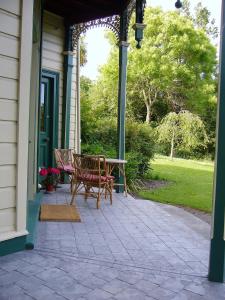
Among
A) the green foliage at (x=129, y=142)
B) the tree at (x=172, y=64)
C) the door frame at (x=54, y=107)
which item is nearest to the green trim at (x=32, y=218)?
the door frame at (x=54, y=107)

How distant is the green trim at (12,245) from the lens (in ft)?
9.09

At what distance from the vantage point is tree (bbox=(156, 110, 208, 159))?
1348 cm

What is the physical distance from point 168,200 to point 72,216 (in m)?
2.68

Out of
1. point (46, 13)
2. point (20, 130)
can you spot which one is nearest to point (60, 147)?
point (46, 13)

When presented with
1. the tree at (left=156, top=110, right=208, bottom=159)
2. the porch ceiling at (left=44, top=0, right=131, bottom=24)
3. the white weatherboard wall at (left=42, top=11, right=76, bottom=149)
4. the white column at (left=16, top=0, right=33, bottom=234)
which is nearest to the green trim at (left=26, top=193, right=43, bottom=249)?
the white column at (left=16, top=0, right=33, bottom=234)

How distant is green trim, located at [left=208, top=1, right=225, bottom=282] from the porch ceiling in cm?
367

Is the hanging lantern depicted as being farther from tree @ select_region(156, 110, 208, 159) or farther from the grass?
tree @ select_region(156, 110, 208, 159)

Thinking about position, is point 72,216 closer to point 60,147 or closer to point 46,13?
point 60,147

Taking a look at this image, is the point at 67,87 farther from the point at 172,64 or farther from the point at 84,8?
the point at 172,64

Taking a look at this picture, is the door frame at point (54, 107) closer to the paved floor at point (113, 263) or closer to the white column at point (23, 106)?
the paved floor at point (113, 263)

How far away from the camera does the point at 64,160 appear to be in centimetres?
617

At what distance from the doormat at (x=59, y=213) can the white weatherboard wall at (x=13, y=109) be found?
1097mm

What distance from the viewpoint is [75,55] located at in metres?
6.84

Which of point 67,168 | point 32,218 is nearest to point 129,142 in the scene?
point 67,168
